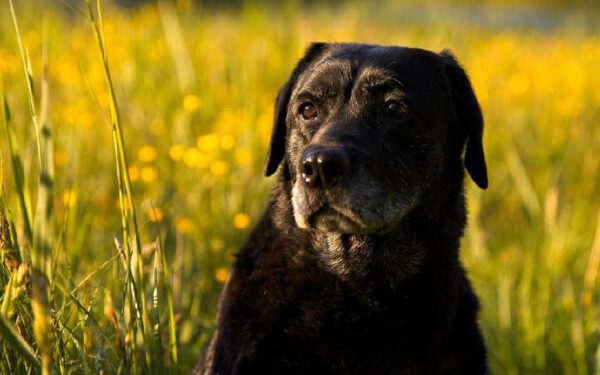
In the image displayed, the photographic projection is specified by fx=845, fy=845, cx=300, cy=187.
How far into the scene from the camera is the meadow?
2.32 meters

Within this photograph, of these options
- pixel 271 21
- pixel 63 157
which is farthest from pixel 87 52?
pixel 63 157

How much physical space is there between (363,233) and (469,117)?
2.05ft

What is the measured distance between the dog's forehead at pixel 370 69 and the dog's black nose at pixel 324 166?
0.46 metres

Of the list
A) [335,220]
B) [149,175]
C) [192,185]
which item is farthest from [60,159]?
[335,220]

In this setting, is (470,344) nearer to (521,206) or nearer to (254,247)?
(254,247)

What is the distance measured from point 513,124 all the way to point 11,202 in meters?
4.25

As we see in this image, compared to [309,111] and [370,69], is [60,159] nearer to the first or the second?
[309,111]

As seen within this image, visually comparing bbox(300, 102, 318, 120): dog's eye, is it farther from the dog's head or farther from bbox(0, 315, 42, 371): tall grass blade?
bbox(0, 315, 42, 371): tall grass blade

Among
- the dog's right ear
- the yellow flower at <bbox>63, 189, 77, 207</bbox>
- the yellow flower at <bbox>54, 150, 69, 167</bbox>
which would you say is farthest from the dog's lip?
the yellow flower at <bbox>54, 150, 69, 167</bbox>

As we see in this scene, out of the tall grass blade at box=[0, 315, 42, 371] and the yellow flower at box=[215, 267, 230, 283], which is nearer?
the tall grass blade at box=[0, 315, 42, 371]

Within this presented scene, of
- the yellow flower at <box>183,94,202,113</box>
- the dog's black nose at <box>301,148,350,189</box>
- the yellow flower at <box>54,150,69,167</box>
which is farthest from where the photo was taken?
the yellow flower at <box>183,94,202,113</box>

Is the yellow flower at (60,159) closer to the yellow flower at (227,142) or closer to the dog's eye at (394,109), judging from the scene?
the yellow flower at (227,142)

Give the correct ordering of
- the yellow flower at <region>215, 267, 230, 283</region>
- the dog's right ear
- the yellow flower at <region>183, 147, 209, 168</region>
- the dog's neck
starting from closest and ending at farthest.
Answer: the dog's neck
the dog's right ear
the yellow flower at <region>215, 267, 230, 283</region>
the yellow flower at <region>183, 147, 209, 168</region>

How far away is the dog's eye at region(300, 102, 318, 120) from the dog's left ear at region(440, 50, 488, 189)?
52cm
